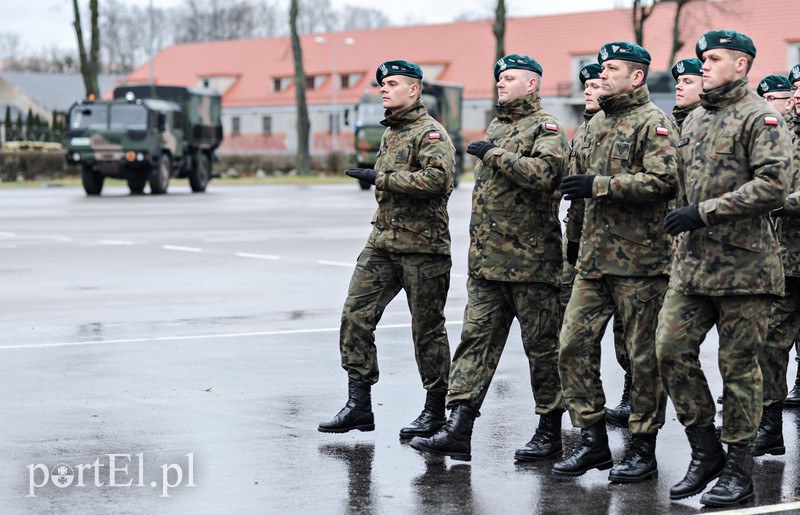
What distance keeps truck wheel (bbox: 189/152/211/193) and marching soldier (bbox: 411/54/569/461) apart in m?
33.6

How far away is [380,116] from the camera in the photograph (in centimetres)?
4384

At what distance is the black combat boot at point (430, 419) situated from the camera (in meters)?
7.15

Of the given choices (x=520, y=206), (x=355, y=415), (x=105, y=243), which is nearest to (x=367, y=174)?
(x=520, y=206)

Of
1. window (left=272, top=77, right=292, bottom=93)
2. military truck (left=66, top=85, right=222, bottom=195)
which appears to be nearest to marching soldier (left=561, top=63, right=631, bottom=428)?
military truck (left=66, top=85, right=222, bottom=195)

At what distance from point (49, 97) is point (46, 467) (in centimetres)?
11083

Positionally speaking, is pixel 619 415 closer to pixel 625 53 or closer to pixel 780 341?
pixel 780 341

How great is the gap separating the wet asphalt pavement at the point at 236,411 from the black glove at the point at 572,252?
92 centimetres

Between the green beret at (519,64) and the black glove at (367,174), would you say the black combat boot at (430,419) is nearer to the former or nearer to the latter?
the black glove at (367,174)

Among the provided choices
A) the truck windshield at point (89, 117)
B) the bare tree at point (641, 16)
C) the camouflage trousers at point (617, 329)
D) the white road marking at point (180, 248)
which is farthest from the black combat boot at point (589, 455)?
the bare tree at point (641, 16)

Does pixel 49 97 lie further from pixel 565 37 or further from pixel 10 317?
pixel 10 317

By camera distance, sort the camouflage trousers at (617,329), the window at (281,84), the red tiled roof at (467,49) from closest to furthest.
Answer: the camouflage trousers at (617,329), the red tiled roof at (467,49), the window at (281,84)

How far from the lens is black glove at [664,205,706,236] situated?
18.9 ft

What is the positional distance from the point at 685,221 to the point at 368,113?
39227mm

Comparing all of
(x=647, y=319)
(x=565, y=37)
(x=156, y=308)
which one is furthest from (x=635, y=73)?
(x=565, y=37)
